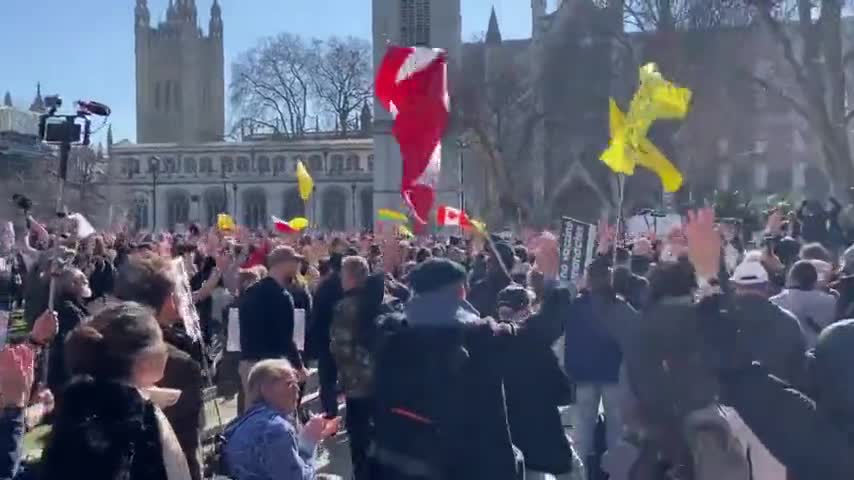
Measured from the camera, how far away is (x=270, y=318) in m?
8.63

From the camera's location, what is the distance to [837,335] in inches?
185

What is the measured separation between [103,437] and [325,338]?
A: 6.62 m

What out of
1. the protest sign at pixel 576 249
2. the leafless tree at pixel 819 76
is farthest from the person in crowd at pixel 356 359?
the leafless tree at pixel 819 76

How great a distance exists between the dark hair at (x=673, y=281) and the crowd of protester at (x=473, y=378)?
0.01 metres

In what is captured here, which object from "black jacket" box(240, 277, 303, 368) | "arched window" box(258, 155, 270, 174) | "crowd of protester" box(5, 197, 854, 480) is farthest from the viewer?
"arched window" box(258, 155, 270, 174)

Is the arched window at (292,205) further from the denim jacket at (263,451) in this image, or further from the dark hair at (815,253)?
the denim jacket at (263,451)

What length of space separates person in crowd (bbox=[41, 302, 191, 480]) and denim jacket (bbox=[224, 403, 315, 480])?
40.0 inches

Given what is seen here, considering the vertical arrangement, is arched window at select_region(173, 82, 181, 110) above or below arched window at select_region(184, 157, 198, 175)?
above

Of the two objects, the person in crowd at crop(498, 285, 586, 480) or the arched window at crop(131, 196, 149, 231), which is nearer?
the person in crowd at crop(498, 285, 586, 480)

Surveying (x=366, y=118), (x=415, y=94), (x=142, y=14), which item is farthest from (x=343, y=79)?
(x=415, y=94)

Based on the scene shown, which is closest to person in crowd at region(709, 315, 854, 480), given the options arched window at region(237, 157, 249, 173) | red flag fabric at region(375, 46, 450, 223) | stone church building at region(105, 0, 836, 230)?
red flag fabric at region(375, 46, 450, 223)

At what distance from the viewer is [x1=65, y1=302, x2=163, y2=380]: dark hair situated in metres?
3.78

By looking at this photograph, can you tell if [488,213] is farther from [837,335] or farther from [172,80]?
[172,80]

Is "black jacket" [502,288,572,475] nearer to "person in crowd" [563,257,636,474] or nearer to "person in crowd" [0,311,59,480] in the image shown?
"person in crowd" [563,257,636,474]
